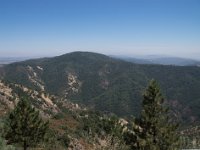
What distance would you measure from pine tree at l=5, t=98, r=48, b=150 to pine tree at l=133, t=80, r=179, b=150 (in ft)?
25.7

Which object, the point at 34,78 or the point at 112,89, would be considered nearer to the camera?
the point at 112,89

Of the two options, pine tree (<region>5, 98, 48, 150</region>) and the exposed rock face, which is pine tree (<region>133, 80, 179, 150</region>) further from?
the exposed rock face

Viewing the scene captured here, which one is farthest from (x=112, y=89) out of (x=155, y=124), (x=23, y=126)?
(x=155, y=124)

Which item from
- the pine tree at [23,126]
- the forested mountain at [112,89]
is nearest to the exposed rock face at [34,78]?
the forested mountain at [112,89]

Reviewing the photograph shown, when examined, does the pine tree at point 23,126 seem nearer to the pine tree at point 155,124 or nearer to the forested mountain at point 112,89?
the pine tree at point 155,124

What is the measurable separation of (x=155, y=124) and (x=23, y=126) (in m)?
9.75

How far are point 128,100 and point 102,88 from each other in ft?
84.0

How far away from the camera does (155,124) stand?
21469 mm

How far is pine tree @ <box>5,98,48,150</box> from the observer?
932 inches

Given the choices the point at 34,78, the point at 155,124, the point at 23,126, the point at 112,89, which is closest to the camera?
the point at 155,124

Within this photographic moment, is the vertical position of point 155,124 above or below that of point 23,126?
above

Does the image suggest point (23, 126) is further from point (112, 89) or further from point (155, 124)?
point (112, 89)

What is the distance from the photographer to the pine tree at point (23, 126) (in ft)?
Answer: 77.7

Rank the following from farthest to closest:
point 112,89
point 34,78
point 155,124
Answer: point 34,78
point 112,89
point 155,124
